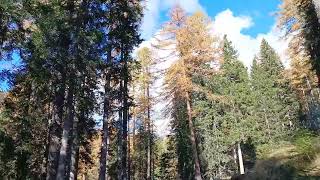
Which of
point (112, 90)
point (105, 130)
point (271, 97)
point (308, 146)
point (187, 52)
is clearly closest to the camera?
point (308, 146)

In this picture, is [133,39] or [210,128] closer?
[133,39]

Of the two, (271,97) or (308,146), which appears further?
(271,97)

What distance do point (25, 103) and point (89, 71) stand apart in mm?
5536

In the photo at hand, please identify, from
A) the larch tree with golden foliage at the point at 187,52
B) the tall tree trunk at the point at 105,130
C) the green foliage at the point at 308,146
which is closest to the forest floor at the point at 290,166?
the green foliage at the point at 308,146

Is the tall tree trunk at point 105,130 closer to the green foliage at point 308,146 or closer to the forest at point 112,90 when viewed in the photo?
the forest at point 112,90

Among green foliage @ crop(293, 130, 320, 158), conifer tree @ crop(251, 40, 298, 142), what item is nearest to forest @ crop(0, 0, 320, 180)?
green foliage @ crop(293, 130, 320, 158)

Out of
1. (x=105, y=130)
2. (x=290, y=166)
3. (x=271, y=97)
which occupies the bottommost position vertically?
(x=290, y=166)

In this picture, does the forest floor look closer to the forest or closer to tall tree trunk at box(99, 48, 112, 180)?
the forest

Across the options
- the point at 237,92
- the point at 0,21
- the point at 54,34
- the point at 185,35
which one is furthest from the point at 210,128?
the point at 0,21

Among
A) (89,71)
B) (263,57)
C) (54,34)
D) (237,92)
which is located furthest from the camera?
(263,57)

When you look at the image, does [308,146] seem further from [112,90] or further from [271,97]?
[271,97]

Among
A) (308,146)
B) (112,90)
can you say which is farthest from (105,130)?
(308,146)

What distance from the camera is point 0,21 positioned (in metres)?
14.2

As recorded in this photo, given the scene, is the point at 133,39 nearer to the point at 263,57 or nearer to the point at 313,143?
the point at 313,143
